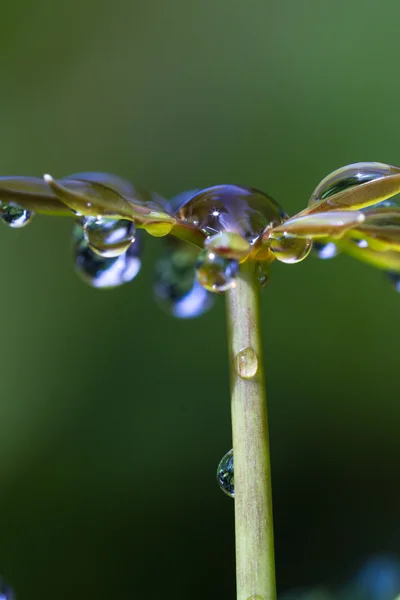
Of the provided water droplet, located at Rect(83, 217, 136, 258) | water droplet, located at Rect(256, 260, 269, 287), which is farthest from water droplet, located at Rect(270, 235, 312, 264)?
water droplet, located at Rect(83, 217, 136, 258)

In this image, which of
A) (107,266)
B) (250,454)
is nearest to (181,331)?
(107,266)

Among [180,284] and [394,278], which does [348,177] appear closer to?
[394,278]

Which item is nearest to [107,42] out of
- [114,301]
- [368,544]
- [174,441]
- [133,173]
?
[133,173]

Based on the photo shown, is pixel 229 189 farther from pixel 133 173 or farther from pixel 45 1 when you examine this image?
pixel 45 1

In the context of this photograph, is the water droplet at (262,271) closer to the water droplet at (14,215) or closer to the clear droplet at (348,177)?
the clear droplet at (348,177)

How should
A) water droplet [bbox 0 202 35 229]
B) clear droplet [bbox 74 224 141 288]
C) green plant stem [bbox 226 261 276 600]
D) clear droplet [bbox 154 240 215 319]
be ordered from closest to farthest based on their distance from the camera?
green plant stem [bbox 226 261 276 600] → water droplet [bbox 0 202 35 229] → clear droplet [bbox 74 224 141 288] → clear droplet [bbox 154 240 215 319]

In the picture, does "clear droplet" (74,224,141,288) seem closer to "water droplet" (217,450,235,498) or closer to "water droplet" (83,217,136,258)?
Answer: "water droplet" (83,217,136,258)
